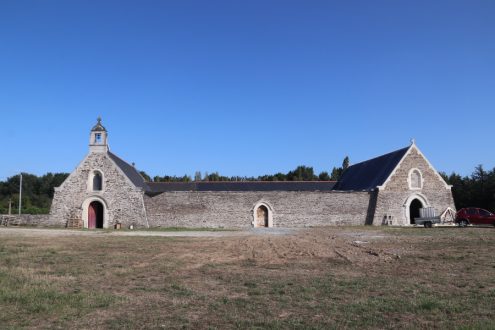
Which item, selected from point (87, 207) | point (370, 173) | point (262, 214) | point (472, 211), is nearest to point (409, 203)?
point (472, 211)

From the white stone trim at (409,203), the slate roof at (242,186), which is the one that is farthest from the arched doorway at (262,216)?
the white stone trim at (409,203)

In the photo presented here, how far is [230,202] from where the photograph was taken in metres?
28.7

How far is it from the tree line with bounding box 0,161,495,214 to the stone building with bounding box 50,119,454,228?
351 centimetres

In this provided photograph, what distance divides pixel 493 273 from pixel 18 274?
8.80 meters

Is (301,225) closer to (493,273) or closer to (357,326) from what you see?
(493,273)

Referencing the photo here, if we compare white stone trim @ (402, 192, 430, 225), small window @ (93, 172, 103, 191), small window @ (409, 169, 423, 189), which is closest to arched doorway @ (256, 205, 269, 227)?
white stone trim @ (402, 192, 430, 225)

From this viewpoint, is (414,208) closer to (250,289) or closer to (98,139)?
(98,139)

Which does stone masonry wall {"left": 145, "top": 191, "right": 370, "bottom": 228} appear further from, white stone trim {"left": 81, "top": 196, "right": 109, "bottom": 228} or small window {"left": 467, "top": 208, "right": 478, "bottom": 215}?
small window {"left": 467, "top": 208, "right": 478, "bottom": 215}

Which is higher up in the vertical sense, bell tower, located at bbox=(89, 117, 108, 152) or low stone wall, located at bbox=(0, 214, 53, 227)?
bell tower, located at bbox=(89, 117, 108, 152)

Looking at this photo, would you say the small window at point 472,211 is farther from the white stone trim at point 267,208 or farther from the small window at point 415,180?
the white stone trim at point 267,208

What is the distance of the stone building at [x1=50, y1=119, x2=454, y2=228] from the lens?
28125 millimetres

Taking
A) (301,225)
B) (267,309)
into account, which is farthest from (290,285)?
(301,225)

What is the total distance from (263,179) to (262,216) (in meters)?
25.3

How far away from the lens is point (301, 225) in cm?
2873
